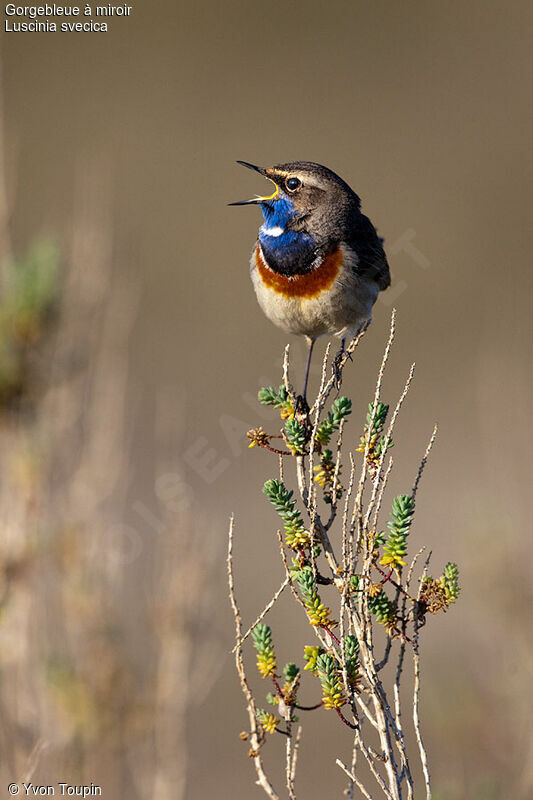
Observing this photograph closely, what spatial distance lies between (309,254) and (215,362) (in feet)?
25.8

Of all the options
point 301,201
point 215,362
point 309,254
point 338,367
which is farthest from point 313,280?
point 215,362

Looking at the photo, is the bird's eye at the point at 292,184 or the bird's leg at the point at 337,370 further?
the bird's eye at the point at 292,184

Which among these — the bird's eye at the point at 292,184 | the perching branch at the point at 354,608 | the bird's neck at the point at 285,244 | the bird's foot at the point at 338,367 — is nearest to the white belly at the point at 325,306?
the bird's neck at the point at 285,244

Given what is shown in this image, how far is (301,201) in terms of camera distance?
4270mm

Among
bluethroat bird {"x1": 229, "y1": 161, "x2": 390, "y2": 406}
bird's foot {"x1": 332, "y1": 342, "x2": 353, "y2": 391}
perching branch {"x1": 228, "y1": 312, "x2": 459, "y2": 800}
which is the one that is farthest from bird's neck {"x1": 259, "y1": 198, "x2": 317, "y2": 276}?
perching branch {"x1": 228, "y1": 312, "x2": 459, "y2": 800}

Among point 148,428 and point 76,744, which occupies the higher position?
point 148,428

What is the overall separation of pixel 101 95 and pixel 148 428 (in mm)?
6107

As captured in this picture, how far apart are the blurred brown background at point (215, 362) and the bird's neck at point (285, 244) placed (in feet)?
2.85

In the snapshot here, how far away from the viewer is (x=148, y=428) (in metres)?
11.4

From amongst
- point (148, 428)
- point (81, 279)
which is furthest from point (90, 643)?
point (148, 428)

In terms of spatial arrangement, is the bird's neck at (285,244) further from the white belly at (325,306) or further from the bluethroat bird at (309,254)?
the white belly at (325,306)

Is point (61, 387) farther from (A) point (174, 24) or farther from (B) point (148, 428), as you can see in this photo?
(A) point (174, 24)

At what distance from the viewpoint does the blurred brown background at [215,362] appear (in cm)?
439

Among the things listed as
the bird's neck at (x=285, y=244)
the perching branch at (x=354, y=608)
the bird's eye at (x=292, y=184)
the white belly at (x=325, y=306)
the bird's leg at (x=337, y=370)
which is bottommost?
the perching branch at (x=354, y=608)
